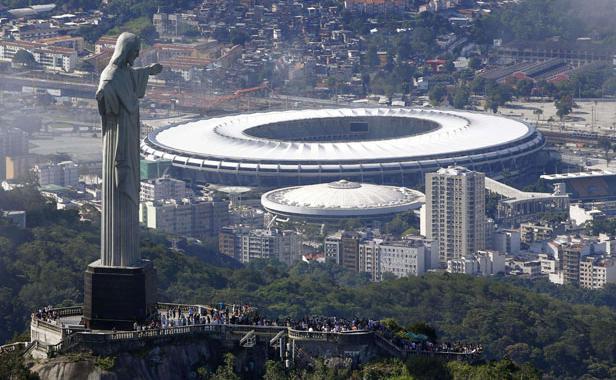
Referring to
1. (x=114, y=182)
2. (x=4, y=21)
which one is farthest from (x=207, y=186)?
(x=114, y=182)

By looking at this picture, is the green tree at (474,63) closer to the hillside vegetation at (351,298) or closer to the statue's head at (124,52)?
the hillside vegetation at (351,298)

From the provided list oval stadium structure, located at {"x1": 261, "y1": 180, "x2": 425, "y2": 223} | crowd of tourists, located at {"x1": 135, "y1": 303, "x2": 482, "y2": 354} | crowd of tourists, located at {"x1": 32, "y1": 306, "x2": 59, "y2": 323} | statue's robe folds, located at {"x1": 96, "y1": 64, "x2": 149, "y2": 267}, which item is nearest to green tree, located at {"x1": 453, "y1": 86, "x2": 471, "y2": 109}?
oval stadium structure, located at {"x1": 261, "y1": 180, "x2": 425, "y2": 223}

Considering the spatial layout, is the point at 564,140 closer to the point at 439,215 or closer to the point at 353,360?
the point at 439,215

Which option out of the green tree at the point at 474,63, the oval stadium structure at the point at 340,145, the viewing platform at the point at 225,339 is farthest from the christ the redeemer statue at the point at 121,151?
the green tree at the point at 474,63

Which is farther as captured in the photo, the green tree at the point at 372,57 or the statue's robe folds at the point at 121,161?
the green tree at the point at 372,57

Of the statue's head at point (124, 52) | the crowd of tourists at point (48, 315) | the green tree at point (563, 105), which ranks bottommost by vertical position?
the green tree at point (563, 105)
